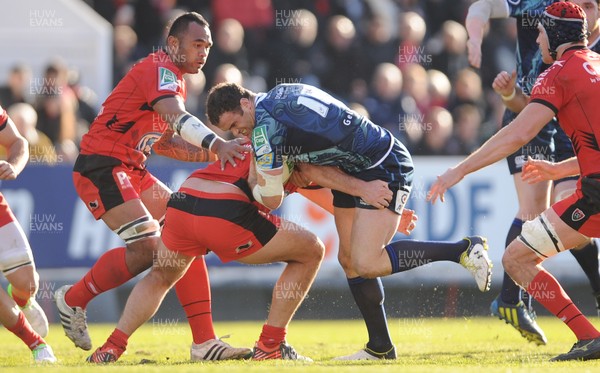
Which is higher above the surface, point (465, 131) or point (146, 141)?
point (146, 141)

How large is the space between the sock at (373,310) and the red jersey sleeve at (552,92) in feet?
6.29

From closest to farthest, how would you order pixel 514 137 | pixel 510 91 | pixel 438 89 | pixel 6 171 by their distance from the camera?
pixel 514 137, pixel 6 171, pixel 510 91, pixel 438 89

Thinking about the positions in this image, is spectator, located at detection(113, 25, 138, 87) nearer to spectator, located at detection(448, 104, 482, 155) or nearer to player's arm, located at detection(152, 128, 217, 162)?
spectator, located at detection(448, 104, 482, 155)

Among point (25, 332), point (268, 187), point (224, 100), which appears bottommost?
point (25, 332)

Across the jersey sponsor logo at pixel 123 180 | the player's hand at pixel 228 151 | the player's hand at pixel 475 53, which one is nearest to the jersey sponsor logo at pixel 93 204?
the jersey sponsor logo at pixel 123 180

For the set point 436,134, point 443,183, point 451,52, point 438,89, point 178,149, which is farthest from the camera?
point 451,52

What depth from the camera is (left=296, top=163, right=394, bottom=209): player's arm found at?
8453mm

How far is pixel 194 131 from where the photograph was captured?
852 cm

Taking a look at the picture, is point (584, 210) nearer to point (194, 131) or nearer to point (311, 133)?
point (311, 133)

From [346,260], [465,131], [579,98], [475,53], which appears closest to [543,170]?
[579,98]

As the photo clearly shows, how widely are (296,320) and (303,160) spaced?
5.51 metres

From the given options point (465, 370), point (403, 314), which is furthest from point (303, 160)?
point (403, 314)

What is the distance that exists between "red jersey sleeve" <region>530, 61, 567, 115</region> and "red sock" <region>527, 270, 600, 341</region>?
124 cm

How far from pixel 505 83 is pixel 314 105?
7.75 ft
